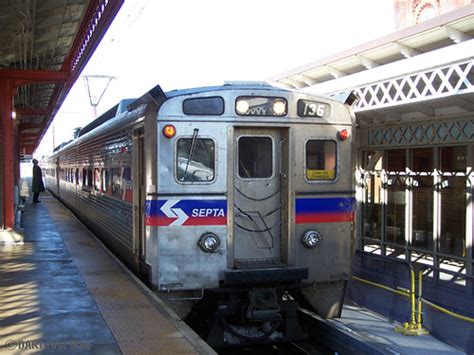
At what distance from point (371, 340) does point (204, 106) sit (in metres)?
3.27

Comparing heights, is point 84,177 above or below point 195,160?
below

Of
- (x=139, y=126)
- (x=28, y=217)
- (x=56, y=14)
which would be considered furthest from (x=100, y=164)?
(x=28, y=217)

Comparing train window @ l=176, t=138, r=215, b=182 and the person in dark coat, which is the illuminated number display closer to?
train window @ l=176, t=138, r=215, b=182

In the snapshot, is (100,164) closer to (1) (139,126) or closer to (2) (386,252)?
(1) (139,126)

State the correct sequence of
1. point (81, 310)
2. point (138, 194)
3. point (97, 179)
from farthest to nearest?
point (97, 179), point (138, 194), point (81, 310)

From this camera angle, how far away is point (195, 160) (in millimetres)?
6270

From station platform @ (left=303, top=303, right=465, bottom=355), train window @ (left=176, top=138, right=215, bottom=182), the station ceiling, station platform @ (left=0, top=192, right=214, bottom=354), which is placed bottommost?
station platform @ (left=303, top=303, right=465, bottom=355)

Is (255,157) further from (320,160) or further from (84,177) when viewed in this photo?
(84,177)

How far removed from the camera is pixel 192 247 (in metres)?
6.19

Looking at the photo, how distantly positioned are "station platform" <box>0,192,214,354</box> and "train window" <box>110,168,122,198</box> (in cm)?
105

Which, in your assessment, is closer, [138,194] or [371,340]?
[371,340]

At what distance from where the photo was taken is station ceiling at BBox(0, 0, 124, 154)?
29.3ft

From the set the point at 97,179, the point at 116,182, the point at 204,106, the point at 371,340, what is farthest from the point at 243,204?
the point at 97,179

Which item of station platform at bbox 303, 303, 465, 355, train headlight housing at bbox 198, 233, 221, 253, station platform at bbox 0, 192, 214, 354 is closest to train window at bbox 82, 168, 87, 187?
station platform at bbox 0, 192, 214, 354
